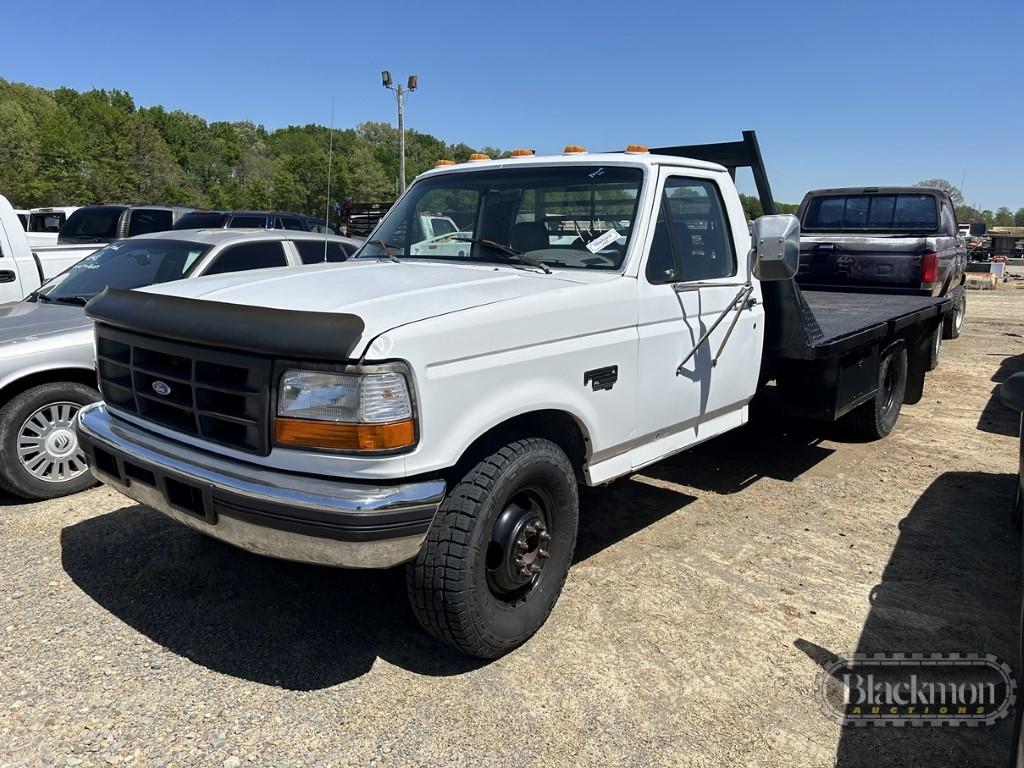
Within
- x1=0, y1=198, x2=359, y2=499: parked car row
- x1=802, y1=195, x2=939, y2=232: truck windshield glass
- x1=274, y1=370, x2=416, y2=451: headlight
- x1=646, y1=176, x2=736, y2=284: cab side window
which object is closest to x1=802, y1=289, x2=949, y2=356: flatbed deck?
x1=646, y1=176, x2=736, y2=284: cab side window

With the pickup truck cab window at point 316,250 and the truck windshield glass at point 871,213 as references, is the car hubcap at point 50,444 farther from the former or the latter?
the truck windshield glass at point 871,213

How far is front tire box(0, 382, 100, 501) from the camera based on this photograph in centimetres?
452

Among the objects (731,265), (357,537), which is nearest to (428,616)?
(357,537)

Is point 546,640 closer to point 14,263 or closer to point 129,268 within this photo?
point 129,268

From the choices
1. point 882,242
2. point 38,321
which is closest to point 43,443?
point 38,321

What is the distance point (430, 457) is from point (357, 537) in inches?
14.5

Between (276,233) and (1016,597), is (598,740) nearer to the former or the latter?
(1016,597)

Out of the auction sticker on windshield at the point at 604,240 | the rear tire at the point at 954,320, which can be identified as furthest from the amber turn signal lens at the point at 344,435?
the rear tire at the point at 954,320

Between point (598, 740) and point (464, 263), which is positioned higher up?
point (464, 263)

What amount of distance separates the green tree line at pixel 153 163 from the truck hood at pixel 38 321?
4866 centimetres

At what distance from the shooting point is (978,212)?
83375mm

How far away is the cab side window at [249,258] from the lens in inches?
221

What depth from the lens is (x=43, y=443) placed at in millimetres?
4660

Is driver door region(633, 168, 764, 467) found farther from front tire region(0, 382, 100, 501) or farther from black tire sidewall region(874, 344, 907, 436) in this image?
front tire region(0, 382, 100, 501)
